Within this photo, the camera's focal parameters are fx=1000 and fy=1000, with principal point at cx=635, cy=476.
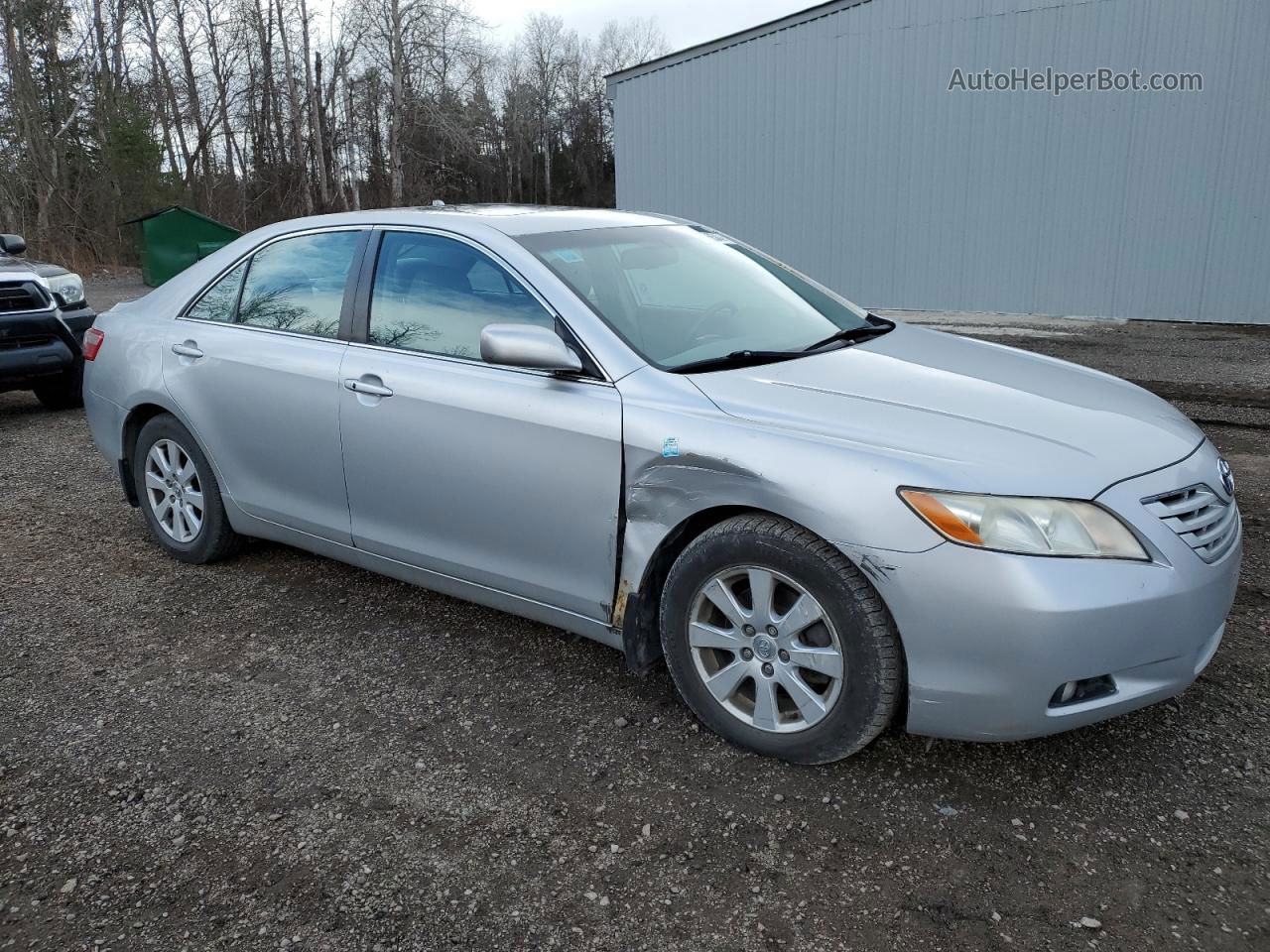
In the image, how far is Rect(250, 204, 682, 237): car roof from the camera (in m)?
3.61

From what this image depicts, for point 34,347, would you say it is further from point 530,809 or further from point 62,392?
point 530,809

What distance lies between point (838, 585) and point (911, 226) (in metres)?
13.6

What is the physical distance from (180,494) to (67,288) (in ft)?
15.7

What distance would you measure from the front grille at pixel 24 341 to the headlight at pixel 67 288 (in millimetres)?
436

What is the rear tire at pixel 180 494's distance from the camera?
4.39 m

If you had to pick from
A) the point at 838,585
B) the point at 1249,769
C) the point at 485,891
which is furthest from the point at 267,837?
the point at 1249,769

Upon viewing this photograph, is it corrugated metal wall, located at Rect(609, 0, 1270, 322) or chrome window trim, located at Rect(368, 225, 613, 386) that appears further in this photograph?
corrugated metal wall, located at Rect(609, 0, 1270, 322)

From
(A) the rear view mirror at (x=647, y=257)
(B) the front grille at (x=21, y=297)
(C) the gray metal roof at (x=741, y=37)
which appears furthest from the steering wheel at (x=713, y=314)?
(C) the gray metal roof at (x=741, y=37)

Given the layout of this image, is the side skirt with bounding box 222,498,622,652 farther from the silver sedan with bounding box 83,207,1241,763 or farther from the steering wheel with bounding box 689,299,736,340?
the steering wheel with bounding box 689,299,736,340

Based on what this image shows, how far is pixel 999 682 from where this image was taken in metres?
2.48

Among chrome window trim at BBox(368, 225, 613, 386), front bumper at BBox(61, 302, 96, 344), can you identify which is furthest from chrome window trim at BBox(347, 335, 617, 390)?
front bumper at BBox(61, 302, 96, 344)

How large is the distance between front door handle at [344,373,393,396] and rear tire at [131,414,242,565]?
108 cm

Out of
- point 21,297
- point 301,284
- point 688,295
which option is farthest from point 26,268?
point 688,295

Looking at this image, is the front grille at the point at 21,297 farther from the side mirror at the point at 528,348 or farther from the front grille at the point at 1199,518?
the front grille at the point at 1199,518
